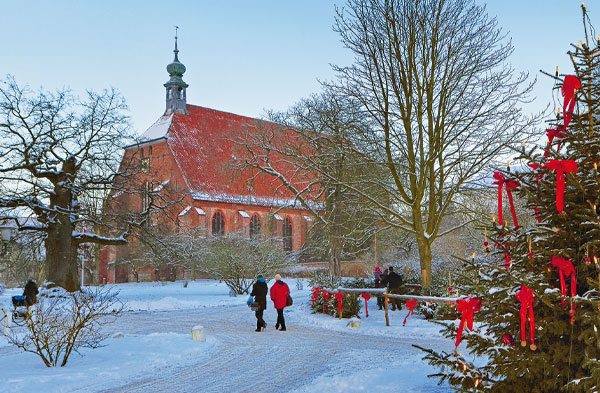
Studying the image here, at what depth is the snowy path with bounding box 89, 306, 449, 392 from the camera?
8016mm

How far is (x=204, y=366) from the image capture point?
9.65 m

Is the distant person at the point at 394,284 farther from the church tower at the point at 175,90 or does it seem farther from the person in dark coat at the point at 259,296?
the church tower at the point at 175,90

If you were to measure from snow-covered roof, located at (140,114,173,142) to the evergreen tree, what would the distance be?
→ 4684cm

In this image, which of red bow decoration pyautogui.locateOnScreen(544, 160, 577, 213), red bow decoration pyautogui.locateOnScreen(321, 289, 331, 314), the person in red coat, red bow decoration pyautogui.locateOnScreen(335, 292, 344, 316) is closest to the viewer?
red bow decoration pyautogui.locateOnScreen(544, 160, 577, 213)

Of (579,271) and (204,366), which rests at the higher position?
(579,271)

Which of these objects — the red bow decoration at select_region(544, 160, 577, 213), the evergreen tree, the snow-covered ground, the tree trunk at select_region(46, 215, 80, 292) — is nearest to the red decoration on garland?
the evergreen tree

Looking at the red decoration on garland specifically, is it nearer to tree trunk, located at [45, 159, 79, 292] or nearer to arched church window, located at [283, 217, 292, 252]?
tree trunk, located at [45, 159, 79, 292]

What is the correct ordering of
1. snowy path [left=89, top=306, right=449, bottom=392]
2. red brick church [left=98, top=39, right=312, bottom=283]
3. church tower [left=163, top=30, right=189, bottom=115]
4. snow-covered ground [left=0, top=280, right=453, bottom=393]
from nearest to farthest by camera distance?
1. snow-covered ground [left=0, top=280, right=453, bottom=393]
2. snowy path [left=89, top=306, right=449, bottom=392]
3. red brick church [left=98, top=39, right=312, bottom=283]
4. church tower [left=163, top=30, right=189, bottom=115]

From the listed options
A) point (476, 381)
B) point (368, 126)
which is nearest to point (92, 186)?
point (368, 126)

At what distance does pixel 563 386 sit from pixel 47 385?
654cm

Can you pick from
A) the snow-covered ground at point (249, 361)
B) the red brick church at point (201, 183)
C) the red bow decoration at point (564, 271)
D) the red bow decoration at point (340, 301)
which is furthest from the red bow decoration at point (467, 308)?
the red brick church at point (201, 183)

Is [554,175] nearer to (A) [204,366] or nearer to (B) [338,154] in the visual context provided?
(A) [204,366]

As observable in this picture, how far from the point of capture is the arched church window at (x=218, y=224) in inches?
1958

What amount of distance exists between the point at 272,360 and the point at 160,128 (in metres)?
44.5
